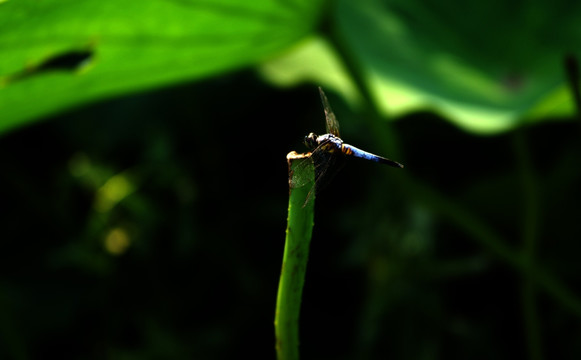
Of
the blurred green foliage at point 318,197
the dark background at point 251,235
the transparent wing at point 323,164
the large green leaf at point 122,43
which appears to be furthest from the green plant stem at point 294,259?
the dark background at point 251,235

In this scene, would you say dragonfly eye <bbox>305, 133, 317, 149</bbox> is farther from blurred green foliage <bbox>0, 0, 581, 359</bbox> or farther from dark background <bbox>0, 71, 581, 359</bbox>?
dark background <bbox>0, 71, 581, 359</bbox>

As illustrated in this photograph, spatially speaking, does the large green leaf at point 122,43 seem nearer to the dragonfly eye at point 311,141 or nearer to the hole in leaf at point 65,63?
the hole in leaf at point 65,63

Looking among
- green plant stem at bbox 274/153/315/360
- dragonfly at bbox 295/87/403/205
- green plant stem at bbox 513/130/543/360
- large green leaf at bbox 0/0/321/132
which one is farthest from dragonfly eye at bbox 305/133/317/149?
green plant stem at bbox 513/130/543/360

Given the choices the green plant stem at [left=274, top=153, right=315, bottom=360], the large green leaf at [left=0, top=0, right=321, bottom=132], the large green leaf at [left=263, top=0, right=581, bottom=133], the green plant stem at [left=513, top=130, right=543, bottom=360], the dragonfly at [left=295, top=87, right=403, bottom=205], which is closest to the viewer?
the green plant stem at [left=274, top=153, right=315, bottom=360]

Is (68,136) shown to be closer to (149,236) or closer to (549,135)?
(149,236)

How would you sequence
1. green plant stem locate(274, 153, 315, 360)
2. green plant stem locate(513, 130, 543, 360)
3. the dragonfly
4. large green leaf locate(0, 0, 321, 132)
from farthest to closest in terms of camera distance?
green plant stem locate(513, 130, 543, 360)
large green leaf locate(0, 0, 321, 132)
the dragonfly
green plant stem locate(274, 153, 315, 360)

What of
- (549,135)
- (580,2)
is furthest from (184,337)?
(580,2)
